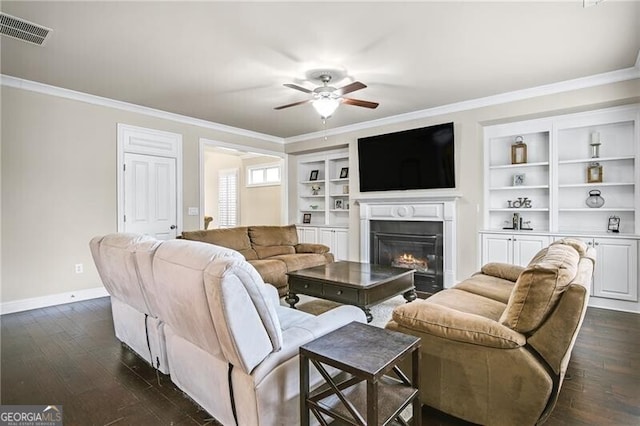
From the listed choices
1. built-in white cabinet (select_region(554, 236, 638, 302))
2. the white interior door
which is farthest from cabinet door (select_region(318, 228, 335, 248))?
built-in white cabinet (select_region(554, 236, 638, 302))

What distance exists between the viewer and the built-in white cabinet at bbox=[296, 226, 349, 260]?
21.2ft

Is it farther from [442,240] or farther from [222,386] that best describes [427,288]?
[222,386]

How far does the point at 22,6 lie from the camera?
8.20 feet

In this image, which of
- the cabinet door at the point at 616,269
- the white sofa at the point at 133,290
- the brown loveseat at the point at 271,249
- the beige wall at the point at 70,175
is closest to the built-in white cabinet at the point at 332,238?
the brown loveseat at the point at 271,249

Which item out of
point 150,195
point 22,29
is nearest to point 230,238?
point 150,195

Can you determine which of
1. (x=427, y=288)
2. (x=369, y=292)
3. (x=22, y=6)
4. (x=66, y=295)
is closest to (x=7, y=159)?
(x=66, y=295)

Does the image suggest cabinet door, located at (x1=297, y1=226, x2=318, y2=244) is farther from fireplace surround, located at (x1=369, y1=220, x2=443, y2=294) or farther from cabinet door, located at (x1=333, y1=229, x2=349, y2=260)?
fireplace surround, located at (x1=369, y1=220, x2=443, y2=294)

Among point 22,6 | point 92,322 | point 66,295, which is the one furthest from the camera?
point 66,295

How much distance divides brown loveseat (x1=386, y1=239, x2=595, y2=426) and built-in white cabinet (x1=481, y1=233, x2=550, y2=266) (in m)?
2.74

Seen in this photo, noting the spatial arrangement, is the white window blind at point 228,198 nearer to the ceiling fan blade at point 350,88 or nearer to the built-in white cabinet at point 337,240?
the built-in white cabinet at point 337,240

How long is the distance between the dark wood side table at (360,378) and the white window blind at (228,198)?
7.73 metres

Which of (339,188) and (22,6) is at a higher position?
(22,6)

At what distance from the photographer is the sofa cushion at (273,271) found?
164 inches

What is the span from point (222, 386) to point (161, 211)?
424cm
